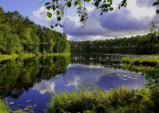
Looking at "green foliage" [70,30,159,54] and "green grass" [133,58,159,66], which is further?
"green foliage" [70,30,159,54]

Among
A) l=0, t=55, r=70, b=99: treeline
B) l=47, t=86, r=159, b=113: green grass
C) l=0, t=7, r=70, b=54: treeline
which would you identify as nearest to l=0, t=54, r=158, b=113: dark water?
l=0, t=55, r=70, b=99: treeline

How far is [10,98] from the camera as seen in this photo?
573 cm

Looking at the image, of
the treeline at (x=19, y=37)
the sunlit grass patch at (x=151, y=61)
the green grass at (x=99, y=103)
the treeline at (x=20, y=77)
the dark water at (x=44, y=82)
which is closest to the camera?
the green grass at (x=99, y=103)


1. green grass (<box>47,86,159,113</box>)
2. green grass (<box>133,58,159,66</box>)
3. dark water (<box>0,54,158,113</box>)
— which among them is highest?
green grass (<box>133,58,159,66</box>)

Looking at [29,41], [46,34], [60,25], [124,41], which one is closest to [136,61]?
[60,25]

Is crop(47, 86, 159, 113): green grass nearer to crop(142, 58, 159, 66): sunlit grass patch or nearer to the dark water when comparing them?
the dark water

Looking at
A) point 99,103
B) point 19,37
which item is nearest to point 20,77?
point 99,103

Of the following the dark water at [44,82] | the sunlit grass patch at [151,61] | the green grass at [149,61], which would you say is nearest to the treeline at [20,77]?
the dark water at [44,82]

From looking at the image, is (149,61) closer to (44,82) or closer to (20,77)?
(44,82)

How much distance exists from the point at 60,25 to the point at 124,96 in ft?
15.6

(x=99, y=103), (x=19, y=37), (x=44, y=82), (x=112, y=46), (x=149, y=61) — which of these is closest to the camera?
(x=99, y=103)

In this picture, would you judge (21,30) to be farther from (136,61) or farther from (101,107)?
(101,107)

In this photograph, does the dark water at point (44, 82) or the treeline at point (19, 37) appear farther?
the treeline at point (19, 37)

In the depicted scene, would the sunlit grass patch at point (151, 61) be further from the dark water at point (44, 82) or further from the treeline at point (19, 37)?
the treeline at point (19, 37)
